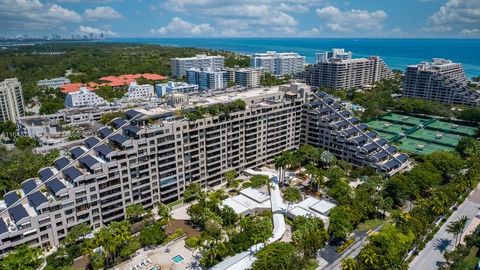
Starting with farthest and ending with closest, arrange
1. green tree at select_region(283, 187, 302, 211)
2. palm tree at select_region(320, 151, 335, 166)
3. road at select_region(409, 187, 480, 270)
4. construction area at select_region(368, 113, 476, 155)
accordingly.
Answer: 1. construction area at select_region(368, 113, 476, 155)
2. palm tree at select_region(320, 151, 335, 166)
3. green tree at select_region(283, 187, 302, 211)
4. road at select_region(409, 187, 480, 270)

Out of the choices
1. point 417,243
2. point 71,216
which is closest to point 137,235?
point 71,216

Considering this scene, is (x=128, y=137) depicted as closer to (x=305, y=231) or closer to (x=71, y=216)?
(x=71, y=216)

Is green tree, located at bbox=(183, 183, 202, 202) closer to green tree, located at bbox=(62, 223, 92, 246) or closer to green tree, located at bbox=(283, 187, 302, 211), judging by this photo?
green tree, located at bbox=(283, 187, 302, 211)

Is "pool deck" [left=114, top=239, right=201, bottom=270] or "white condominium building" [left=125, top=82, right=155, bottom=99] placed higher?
"white condominium building" [left=125, top=82, right=155, bottom=99]

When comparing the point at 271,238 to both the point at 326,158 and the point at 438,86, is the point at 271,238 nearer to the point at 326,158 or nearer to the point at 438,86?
the point at 326,158

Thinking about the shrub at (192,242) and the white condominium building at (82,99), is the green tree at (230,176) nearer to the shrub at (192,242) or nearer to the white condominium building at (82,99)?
the shrub at (192,242)

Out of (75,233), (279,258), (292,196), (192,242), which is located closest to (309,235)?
(279,258)

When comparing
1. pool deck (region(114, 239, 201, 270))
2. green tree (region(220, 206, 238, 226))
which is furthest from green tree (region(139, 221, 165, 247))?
green tree (region(220, 206, 238, 226))
